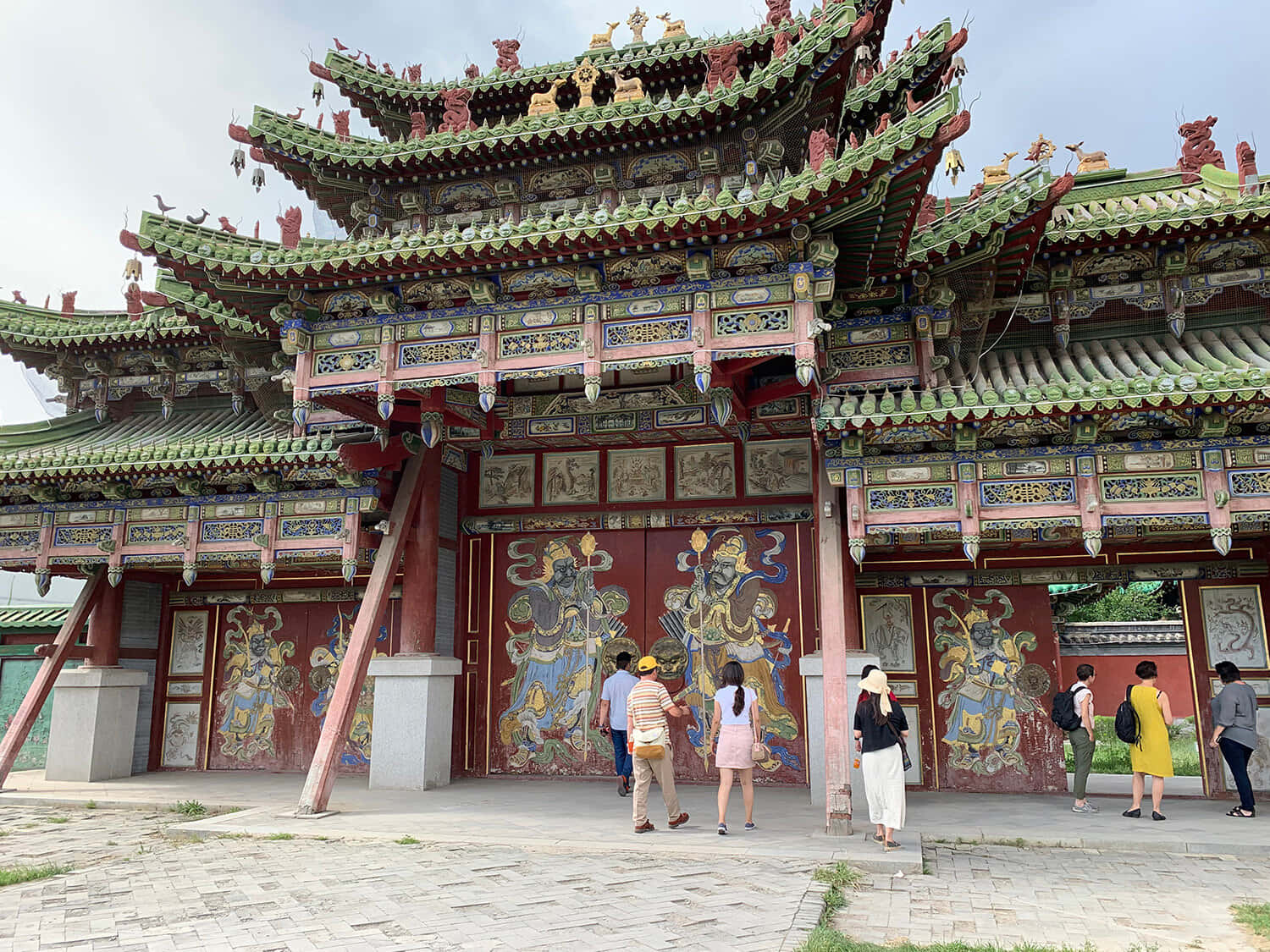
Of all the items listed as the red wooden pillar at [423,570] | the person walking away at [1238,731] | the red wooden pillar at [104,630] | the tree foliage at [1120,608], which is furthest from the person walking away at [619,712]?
the tree foliage at [1120,608]

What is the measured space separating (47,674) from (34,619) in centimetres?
424

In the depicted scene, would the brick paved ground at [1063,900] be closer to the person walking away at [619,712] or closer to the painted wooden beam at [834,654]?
the painted wooden beam at [834,654]

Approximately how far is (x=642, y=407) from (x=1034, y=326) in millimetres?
4949

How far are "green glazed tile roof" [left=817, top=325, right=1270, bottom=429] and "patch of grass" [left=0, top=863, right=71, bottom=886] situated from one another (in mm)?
7829

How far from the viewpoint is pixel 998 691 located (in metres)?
10.9

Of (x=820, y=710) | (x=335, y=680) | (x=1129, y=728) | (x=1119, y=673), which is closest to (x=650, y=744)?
(x=820, y=710)

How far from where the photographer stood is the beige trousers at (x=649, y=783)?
27.9ft

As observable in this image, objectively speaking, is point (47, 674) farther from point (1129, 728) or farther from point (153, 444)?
point (1129, 728)

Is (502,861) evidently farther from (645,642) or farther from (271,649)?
(271,649)

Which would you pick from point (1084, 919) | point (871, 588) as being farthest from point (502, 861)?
point (871, 588)

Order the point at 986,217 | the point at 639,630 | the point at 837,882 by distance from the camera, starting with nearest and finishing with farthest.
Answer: the point at 837,882
the point at 986,217
the point at 639,630

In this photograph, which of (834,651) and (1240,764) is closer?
(834,651)

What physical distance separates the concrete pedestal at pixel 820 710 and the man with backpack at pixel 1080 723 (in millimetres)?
2221

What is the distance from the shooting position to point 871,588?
11508 mm
